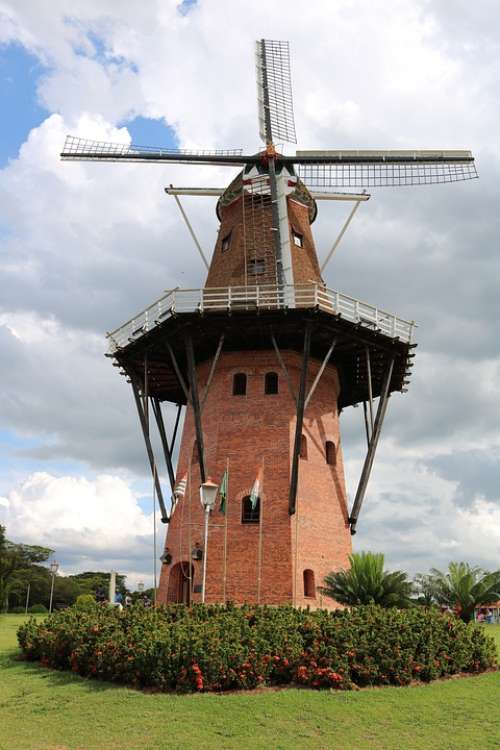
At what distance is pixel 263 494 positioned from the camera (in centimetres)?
2272

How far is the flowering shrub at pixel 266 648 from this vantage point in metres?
11.8

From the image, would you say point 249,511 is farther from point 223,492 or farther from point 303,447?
point 303,447

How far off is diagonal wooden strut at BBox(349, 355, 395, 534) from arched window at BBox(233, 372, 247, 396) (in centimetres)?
515

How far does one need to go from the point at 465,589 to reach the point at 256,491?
7.33m

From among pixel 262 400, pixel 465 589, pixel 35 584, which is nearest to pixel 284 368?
pixel 262 400

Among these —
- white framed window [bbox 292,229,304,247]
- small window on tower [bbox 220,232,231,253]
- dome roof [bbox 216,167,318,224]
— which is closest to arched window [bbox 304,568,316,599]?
white framed window [bbox 292,229,304,247]

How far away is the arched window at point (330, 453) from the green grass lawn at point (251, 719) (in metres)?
12.9

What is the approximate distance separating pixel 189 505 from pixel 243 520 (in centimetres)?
195

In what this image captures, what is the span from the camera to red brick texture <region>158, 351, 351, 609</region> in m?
21.7

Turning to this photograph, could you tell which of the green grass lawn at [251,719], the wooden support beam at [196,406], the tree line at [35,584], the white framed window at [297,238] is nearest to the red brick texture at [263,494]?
the wooden support beam at [196,406]

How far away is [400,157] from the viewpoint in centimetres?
3072

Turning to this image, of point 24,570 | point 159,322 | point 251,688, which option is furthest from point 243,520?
point 24,570

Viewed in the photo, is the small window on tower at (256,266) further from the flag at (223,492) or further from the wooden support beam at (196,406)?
the flag at (223,492)

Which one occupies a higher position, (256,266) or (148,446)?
(256,266)
